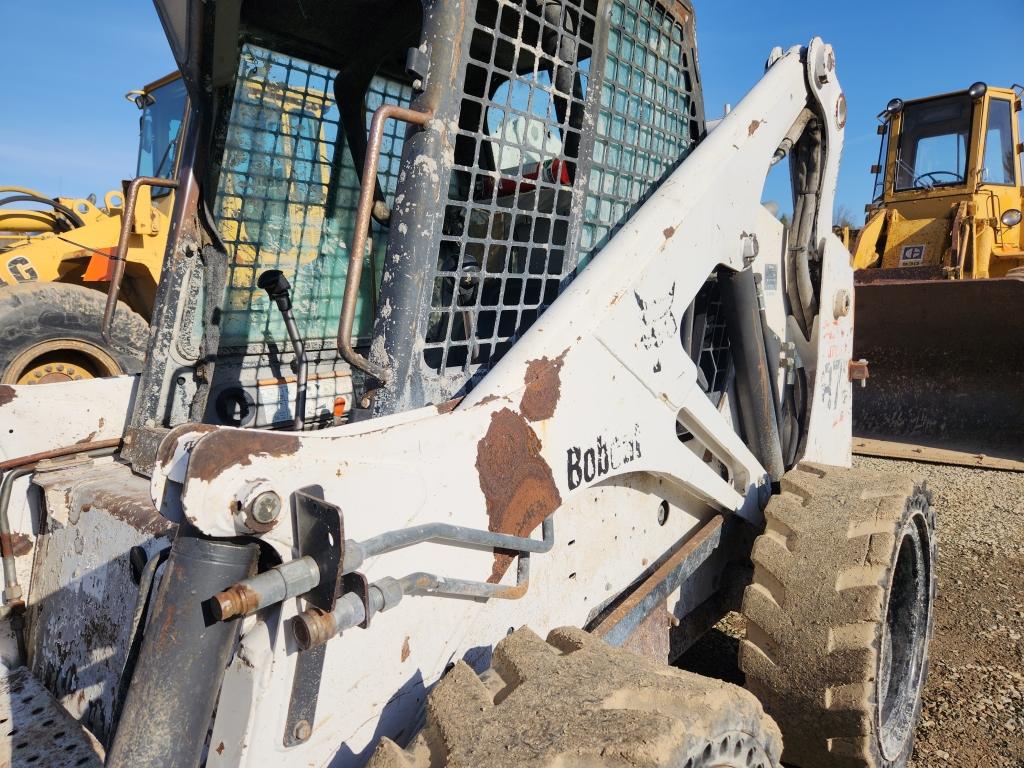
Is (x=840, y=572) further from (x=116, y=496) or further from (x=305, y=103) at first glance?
(x=305, y=103)

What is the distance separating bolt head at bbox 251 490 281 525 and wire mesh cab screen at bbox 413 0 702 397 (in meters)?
0.55

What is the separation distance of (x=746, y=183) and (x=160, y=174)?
17.9ft

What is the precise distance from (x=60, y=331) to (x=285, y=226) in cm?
313

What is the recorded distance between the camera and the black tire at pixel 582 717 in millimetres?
1082

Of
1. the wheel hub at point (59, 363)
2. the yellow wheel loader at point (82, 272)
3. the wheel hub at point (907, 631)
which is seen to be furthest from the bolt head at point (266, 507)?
the wheel hub at point (59, 363)

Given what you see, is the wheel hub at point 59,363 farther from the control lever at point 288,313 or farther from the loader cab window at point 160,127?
the control lever at point 288,313

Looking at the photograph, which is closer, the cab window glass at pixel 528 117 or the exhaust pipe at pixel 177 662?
the exhaust pipe at pixel 177 662

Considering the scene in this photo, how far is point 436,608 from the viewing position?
1382 millimetres

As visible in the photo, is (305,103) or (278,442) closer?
(278,442)

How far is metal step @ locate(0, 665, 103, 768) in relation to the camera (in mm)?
1574

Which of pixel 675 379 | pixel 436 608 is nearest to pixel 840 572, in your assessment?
pixel 675 379

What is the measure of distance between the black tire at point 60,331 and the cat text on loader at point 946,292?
5.94 metres

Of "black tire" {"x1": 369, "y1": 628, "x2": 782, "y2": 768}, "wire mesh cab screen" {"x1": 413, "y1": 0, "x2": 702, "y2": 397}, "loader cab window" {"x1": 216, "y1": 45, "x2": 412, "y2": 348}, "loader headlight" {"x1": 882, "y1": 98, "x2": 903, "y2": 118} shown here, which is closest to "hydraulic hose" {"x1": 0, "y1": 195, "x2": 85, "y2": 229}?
"loader cab window" {"x1": 216, "y1": 45, "x2": 412, "y2": 348}

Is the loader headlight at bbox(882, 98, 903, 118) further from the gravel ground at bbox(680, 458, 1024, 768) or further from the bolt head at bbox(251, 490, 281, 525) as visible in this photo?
the bolt head at bbox(251, 490, 281, 525)
